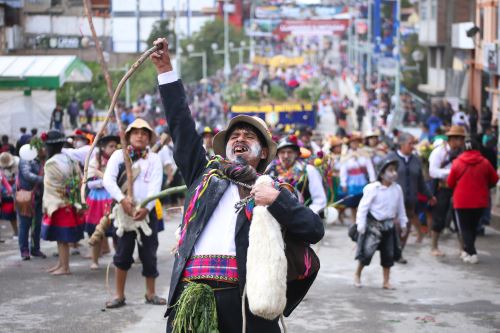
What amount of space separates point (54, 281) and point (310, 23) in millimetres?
83298

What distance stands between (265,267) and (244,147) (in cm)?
89

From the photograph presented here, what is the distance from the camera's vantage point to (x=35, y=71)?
67.4ft

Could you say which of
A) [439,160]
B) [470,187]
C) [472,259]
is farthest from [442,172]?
[472,259]

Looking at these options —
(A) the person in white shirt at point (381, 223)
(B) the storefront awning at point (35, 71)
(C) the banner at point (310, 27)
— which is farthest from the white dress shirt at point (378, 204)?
(C) the banner at point (310, 27)

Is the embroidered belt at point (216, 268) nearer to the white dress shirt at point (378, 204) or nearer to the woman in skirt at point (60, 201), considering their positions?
the white dress shirt at point (378, 204)

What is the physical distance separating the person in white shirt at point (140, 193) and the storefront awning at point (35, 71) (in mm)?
8156

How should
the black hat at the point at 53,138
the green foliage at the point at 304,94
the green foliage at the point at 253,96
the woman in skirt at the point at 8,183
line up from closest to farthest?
1. the black hat at the point at 53,138
2. the woman in skirt at the point at 8,183
3. the green foliage at the point at 253,96
4. the green foliage at the point at 304,94

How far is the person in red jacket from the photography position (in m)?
14.5

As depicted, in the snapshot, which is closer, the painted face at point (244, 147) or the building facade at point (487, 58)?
the painted face at point (244, 147)

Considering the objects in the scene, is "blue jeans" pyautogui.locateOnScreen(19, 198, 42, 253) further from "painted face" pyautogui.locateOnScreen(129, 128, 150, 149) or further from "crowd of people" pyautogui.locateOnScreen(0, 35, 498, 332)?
"painted face" pyautogui.locateOnScreen(129, 128, 150, 149)

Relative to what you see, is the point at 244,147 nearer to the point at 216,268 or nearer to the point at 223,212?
the point at 223,212

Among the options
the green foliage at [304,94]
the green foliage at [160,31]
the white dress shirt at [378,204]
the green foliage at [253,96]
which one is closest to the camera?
the white dress shirt at [378,204]

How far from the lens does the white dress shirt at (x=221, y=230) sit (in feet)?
19.4

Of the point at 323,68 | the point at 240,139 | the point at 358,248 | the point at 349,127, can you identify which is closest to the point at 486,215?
the point at 358,248
